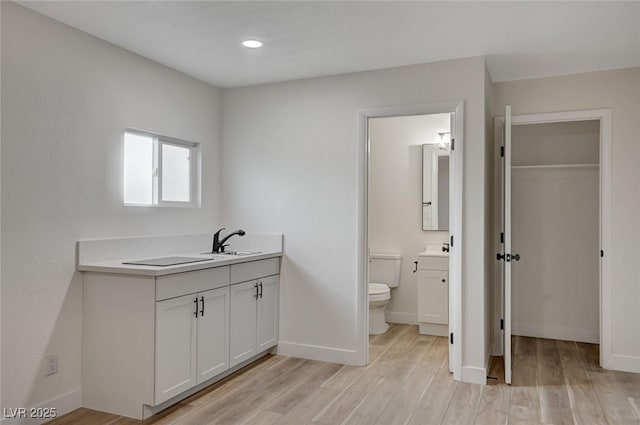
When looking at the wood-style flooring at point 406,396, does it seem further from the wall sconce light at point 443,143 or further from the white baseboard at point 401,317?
the wall sconce light at point 443,143

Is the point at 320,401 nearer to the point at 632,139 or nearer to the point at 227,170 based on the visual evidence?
the point at 227,170

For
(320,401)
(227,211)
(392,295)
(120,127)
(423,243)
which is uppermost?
(120,127)

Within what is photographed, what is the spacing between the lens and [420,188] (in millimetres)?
5293

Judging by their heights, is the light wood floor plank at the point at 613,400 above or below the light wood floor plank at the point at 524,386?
above

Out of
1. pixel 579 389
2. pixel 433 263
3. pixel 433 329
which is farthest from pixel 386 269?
pixel 579 389

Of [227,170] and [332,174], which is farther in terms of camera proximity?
[227,170]

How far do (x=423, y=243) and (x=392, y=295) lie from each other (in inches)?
27.7

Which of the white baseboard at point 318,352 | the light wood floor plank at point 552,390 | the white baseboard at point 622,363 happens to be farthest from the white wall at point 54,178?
the white baseboard at point 622,363

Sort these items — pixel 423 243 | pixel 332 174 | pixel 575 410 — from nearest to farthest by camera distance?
pixel 575 410, pixel 332 174, pixel 423 243

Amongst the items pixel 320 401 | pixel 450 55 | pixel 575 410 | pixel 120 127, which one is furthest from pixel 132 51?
pixel 575 410

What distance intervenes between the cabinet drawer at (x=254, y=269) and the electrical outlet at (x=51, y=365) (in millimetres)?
1239

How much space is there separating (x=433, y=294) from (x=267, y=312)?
5.91 feet

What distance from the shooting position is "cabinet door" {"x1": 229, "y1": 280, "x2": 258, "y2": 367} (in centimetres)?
355

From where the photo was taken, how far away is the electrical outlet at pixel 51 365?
9.32 feet
